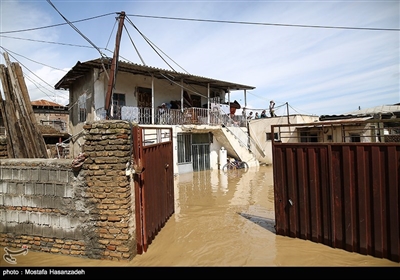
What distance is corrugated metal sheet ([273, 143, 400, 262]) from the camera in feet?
12.8

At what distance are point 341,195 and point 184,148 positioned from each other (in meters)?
12.2

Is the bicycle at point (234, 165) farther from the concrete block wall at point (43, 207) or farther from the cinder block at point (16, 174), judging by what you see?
the cinder block at point (16, 174)

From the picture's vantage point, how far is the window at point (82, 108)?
14.9 m

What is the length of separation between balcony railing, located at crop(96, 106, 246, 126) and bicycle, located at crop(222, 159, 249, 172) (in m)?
3.02

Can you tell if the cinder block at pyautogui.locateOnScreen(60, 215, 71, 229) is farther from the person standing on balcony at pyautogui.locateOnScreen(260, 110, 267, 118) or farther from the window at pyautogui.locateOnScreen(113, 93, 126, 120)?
the person standing on balcony at pyautogui.locateOnScreen(260, 110, 267, 118)

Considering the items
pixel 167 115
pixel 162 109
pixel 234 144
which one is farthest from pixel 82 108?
pixel 234 144

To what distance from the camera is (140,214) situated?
173 inches

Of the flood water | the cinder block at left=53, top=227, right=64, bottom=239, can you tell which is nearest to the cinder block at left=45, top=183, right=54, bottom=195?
the cinder block at left=53, top=227, right=64, bottom=239

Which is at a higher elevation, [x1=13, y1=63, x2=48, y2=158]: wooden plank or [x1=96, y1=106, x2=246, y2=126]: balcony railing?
[x1=96, y1=106, x2=246, y2=126]: balcony railing

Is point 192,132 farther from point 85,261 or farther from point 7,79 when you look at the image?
point 85,261

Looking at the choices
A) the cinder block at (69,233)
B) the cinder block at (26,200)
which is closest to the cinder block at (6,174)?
the cinder block at (26,200)

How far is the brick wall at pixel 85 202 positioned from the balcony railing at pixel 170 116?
338 inches

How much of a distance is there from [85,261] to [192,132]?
489 inches
